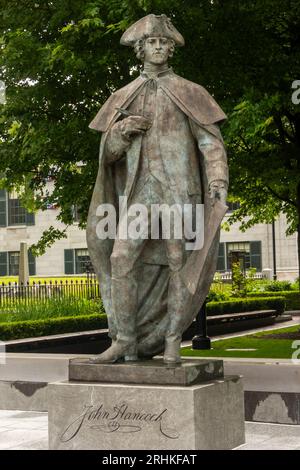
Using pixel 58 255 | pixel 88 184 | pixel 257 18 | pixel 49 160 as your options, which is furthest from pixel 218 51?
pixel 58 255

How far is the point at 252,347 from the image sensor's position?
16281mm

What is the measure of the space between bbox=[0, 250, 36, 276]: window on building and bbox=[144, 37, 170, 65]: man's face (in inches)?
2080

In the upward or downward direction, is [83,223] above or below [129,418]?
above

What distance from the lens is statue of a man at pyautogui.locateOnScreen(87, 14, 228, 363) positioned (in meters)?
7.00

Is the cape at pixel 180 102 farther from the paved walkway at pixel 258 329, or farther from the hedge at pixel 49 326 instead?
the paved walkway at pixel 258 329

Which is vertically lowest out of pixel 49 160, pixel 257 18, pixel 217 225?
pixel 217 225

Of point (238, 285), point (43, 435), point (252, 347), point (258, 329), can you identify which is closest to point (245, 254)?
Result: point (238, 285)

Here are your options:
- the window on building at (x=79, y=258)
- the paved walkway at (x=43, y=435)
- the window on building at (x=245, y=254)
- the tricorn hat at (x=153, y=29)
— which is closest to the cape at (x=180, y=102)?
the tricorn hat at (x=153, y=29)

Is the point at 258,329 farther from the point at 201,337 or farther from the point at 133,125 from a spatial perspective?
the point at 133,125

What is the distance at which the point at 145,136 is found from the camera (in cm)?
717

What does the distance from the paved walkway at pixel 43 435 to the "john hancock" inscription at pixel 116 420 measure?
0.96 metres
